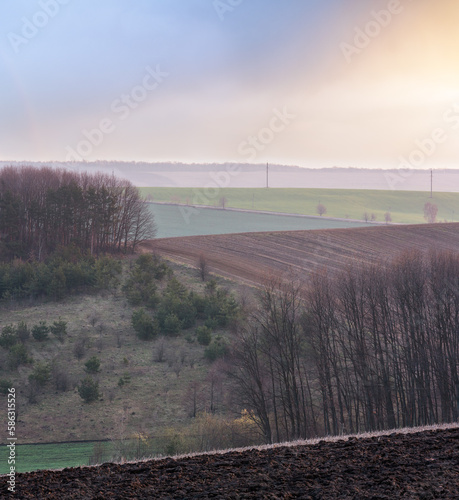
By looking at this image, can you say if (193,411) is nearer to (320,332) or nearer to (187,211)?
(320,332)

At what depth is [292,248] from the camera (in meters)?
50.9

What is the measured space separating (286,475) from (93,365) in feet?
76.4

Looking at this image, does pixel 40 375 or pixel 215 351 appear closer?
pixel 40 375

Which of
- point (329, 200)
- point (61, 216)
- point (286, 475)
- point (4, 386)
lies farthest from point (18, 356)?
point (329, 200)

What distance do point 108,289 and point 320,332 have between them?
649 inches

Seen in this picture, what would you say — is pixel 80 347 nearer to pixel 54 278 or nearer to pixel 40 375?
pixel 40 375

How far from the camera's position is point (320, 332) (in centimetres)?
3008

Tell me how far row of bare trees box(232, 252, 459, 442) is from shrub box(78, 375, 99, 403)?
7109 mm

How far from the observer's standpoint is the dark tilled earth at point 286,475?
8.28 meters

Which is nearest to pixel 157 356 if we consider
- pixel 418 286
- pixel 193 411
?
pixel 193 411

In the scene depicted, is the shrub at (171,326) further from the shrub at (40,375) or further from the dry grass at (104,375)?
the shrub at (40,375)

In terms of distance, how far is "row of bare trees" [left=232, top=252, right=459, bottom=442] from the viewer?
28312mm

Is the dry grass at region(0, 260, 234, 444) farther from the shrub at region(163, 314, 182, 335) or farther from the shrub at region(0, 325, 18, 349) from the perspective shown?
the shrub at region(0, 325, 18, 349)

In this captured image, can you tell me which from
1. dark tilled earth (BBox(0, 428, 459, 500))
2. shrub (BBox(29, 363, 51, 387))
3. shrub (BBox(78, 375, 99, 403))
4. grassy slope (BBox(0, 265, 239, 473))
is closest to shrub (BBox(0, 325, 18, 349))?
grassy slope (BBox(0, 265, 239, 473))
